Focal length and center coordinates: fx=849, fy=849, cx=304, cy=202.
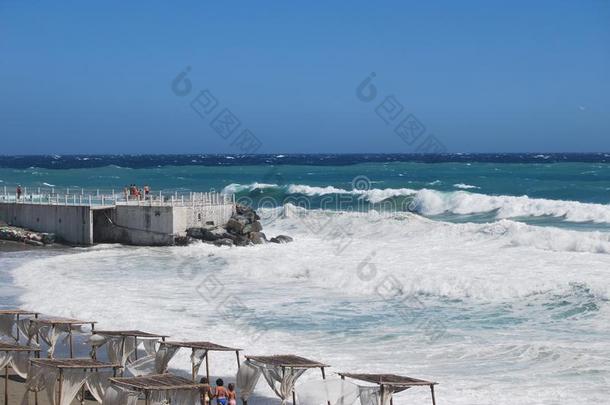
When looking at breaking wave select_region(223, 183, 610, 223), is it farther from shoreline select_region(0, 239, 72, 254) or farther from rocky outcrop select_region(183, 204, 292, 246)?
shoreline select_region(0, 239, 72, 254)

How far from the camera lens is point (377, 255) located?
34.2 meters

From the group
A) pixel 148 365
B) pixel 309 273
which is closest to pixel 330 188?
pixel 309 273

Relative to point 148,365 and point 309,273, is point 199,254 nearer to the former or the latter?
point 309,273

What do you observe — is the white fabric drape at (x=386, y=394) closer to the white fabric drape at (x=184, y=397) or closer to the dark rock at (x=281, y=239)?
the white fabric drape at (x=184, y=397)

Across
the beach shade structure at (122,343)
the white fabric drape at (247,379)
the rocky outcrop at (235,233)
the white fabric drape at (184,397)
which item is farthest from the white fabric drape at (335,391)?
the rocky outcrop at (235,233)

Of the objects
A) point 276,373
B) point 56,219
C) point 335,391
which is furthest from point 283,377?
point 56,219

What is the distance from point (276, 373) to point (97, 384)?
3.02 m

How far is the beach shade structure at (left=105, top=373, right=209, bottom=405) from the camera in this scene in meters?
12.5

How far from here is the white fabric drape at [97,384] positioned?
14227 mm

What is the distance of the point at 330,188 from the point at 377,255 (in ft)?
146

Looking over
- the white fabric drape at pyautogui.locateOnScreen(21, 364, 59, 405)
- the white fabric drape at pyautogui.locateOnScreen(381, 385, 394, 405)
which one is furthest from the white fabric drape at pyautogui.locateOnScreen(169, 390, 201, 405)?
the white fabric drape at pyautogui.locateOnScreen(381, 385, 394, 405)

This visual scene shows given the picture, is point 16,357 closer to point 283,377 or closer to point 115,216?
point 283,377

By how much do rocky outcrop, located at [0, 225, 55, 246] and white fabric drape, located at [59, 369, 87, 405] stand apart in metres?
24.7

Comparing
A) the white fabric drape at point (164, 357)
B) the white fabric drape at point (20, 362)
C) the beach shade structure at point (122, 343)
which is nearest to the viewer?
the white fabric drape at point (164, 357)
